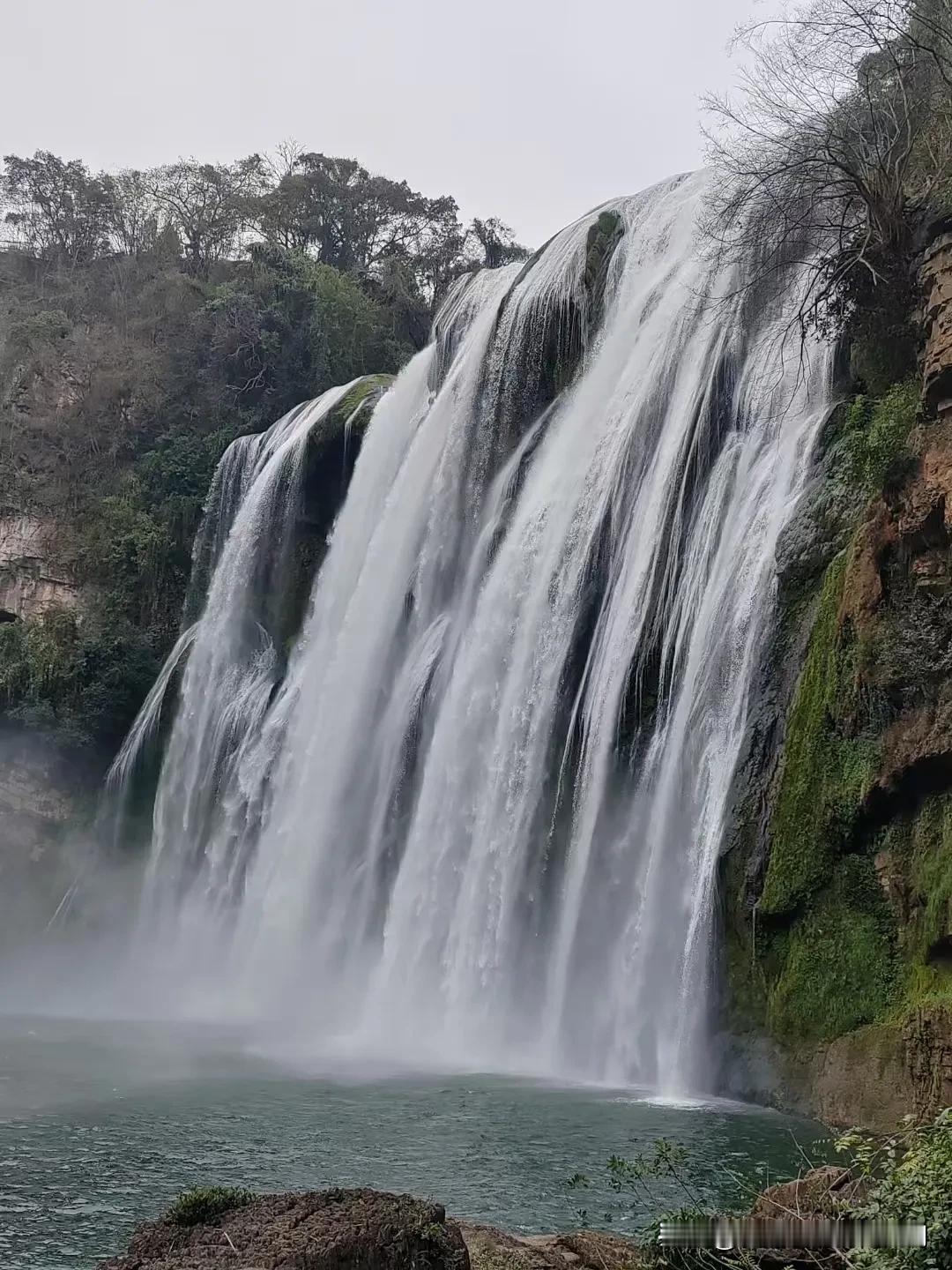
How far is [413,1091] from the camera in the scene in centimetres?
1207

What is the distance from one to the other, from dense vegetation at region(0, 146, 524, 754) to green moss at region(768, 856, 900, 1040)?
21.1 metres

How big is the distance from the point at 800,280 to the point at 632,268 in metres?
5.81

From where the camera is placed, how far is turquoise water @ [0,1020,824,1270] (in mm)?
7809

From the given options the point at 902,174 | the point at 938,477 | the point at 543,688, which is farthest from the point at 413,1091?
A: the point at 902,174

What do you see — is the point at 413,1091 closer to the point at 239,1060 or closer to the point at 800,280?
the point at 239,1060

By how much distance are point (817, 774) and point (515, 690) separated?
5.88 metres

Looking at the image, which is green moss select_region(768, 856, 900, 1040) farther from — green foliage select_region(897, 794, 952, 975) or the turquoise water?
the turquoise water

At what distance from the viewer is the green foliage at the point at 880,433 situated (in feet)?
40.3

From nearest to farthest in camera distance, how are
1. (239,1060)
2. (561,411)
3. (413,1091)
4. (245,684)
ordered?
(413,1091) < (239,1060) < (561,411) < (245,684)

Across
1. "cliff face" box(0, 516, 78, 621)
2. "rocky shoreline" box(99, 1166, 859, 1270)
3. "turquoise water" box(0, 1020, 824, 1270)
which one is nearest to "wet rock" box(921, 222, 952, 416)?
"turquoise water" box(0, 1020, 824, 1270)

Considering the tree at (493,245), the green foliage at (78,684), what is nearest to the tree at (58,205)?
the tree at (493,245)

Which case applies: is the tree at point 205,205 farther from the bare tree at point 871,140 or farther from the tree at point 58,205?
the bare tree at point 871,140

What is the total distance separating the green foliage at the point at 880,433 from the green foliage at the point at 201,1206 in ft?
30.8

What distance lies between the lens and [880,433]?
1264 centimetres
